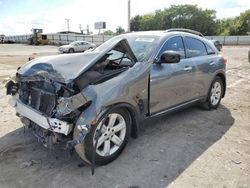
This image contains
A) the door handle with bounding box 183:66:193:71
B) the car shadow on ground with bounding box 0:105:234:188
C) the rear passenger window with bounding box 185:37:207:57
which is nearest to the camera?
the car shadow on ground with bounding box 0:105:234:188

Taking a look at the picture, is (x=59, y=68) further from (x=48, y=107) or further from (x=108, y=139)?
(x=108, y=139)

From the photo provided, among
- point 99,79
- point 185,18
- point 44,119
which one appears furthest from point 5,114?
point 185,18

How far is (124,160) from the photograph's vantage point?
365 centimetres

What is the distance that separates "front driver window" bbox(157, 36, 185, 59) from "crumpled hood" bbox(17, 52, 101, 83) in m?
1.25

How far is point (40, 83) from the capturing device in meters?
3.60

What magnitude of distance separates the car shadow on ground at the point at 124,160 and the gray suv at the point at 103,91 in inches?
10.1

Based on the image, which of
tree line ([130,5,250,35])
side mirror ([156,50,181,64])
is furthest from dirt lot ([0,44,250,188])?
tree line ([130,5,250,35])

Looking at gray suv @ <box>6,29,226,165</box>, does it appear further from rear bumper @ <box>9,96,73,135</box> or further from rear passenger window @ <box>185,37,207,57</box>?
rear passenger window @ <box>185,37,207,57</box>

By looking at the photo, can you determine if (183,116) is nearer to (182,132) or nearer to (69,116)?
(182,132)

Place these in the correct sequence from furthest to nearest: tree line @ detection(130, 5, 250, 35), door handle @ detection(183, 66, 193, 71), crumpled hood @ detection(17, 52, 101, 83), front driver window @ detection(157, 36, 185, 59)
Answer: tree line @ detection(130, 5, 250, 35), door handle @ detection(183, 66, 193, 71), front driver window @ detection(157, 36, 185, 59), crumpled hood @ detection(17, 52, 101, 83)

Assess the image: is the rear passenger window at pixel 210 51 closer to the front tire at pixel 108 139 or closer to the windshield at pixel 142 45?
the windshield at pixel 142 45

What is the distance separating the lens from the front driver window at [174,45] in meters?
4.38

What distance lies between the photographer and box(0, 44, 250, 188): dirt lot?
3.18m

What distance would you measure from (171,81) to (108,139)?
4.96 ft
